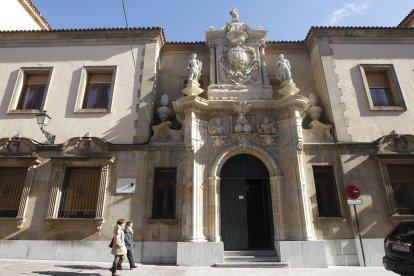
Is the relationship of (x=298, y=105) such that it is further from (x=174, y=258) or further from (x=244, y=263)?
(x=174, y=258)

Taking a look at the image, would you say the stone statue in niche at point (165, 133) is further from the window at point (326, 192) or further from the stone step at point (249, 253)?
the window at point (326, 192)

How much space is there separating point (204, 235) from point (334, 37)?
10461 mm

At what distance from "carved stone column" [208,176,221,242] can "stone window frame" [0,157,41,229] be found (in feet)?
21.7

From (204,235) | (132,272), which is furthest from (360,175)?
(132,272)

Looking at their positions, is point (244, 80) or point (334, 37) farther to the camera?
point (334, 37)

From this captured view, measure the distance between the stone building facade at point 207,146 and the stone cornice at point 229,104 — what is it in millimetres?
54

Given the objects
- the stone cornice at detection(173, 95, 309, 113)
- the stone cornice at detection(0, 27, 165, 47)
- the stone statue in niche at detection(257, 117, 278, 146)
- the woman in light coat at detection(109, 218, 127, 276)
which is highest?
the stone cornice at detection(0, 27, 165, 47)

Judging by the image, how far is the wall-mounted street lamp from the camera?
1023 centimetres

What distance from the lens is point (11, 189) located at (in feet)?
35.1

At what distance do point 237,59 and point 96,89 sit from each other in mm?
6253

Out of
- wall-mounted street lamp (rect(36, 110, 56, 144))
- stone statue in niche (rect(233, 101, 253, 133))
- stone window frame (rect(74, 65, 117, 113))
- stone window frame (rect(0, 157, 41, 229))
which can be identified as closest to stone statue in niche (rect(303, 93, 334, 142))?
stone statue in niche (rect(233, 101, 253, 133))

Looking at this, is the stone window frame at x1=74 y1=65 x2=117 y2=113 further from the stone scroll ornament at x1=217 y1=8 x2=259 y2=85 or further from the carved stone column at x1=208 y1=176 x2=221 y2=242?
the carved stone column at x1=208 y1=176 x2=221 y2=242

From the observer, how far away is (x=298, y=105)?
10641mm

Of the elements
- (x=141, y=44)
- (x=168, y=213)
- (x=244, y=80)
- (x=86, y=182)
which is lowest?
(x=168, y=213)
